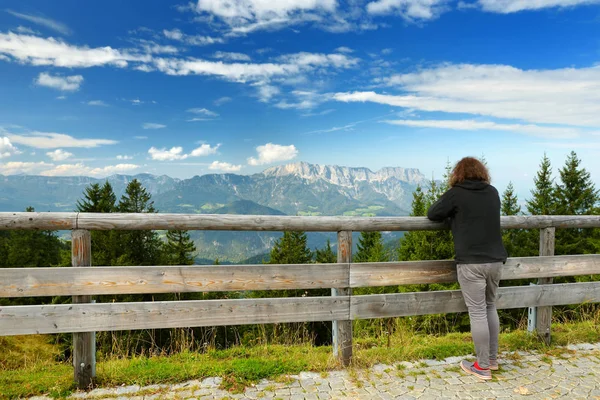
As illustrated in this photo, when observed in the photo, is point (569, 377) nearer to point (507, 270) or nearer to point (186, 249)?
point (507, 270)

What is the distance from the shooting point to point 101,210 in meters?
37.7

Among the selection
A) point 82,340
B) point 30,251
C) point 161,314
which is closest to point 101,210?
point 30,251

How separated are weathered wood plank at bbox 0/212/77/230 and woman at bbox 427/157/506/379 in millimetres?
3492

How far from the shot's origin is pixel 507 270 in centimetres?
435

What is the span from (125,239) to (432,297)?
3516cm

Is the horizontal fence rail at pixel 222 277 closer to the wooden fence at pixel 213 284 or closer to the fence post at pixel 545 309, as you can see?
the wooden fence at pixel 213 284

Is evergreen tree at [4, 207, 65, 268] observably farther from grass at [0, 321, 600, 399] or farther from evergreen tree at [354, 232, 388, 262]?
grass at [0, 321, 600, 399]

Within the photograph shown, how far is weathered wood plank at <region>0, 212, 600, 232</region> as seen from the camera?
3.48 meters

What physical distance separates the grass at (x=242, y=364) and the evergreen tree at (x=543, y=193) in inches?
1582

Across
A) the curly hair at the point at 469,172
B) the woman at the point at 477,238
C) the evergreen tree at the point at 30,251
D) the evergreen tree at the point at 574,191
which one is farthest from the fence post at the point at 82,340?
the evergreen tree at the point at 574,191

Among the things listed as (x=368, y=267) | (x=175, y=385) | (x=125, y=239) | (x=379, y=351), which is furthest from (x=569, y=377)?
(x=125, y=239)

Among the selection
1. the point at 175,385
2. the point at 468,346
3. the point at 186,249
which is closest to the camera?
the point at 175,385

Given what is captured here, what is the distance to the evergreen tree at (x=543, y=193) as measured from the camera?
39219mm

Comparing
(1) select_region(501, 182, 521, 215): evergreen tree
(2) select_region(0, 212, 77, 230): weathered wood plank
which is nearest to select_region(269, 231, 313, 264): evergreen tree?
(1) select_region(501, 182, 521, 215): evergreen tree
